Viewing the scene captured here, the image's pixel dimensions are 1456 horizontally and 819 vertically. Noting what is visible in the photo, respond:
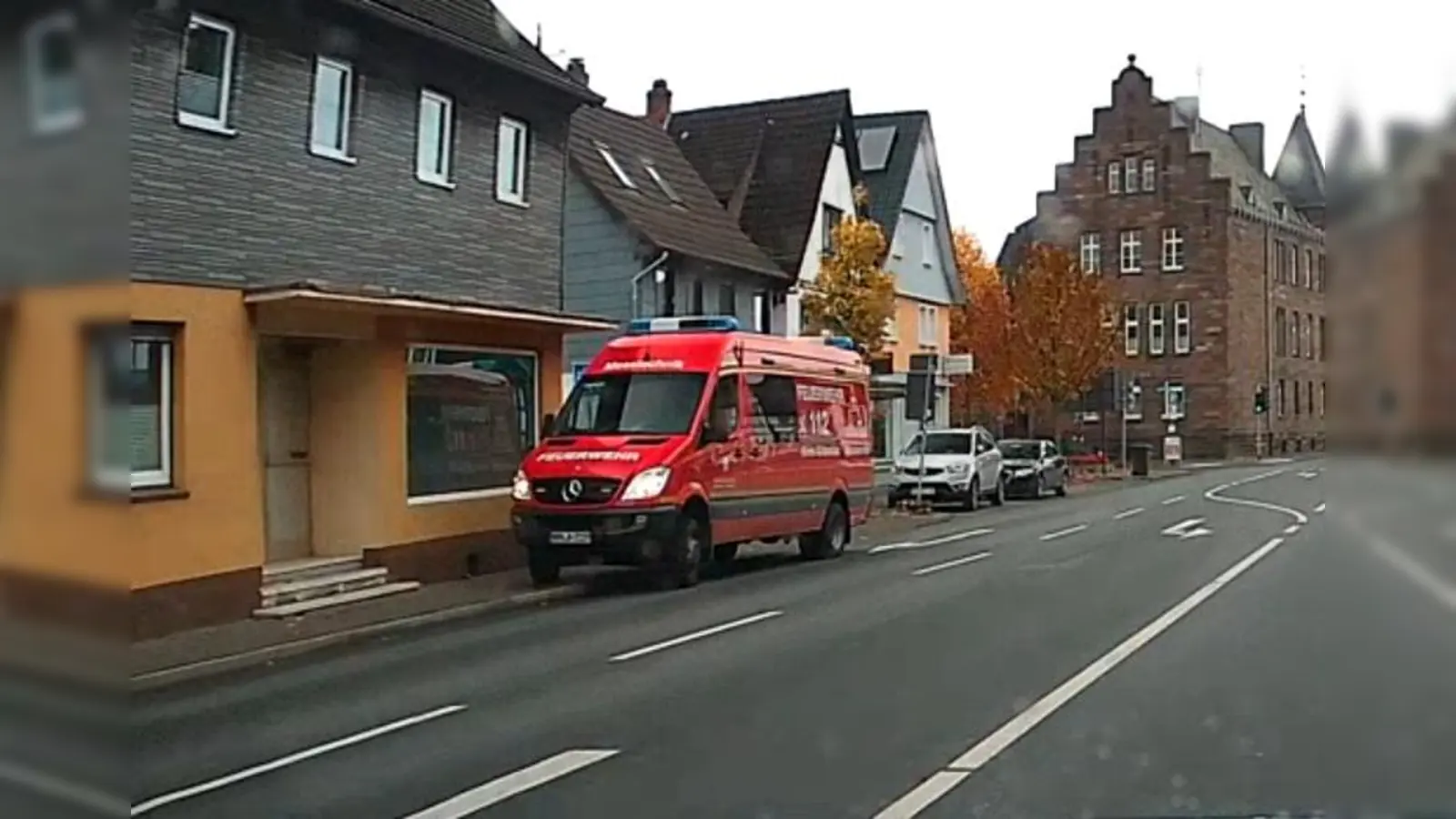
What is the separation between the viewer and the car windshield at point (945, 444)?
106ft

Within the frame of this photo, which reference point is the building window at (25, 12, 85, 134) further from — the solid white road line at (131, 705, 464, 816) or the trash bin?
the solid white road line at (131, 705, 464, 816)

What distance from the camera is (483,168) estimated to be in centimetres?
1923

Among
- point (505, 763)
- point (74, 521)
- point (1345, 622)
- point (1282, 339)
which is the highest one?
point (1282, 339)

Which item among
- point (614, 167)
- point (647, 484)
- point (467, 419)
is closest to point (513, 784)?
point (647, 484)

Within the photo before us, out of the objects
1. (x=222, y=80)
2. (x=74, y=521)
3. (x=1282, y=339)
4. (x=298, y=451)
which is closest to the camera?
(x=74, y=521)

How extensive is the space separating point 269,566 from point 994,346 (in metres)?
27.4

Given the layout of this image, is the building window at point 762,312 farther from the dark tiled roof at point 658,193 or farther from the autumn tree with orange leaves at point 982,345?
the autumn tree with orange leaves at point 982,345

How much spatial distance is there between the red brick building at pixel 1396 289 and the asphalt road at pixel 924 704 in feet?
0.27

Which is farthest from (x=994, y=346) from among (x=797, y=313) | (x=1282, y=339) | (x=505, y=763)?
(x=1282, y=339)

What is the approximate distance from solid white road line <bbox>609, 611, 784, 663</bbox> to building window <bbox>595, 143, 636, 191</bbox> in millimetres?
17965

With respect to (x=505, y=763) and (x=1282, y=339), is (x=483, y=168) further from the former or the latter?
(x=1282, y=339)

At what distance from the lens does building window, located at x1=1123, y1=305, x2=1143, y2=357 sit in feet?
14.4

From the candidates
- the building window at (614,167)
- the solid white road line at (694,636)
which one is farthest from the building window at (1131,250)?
the building window at (614,167)

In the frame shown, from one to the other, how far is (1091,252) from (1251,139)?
75.3 inches
